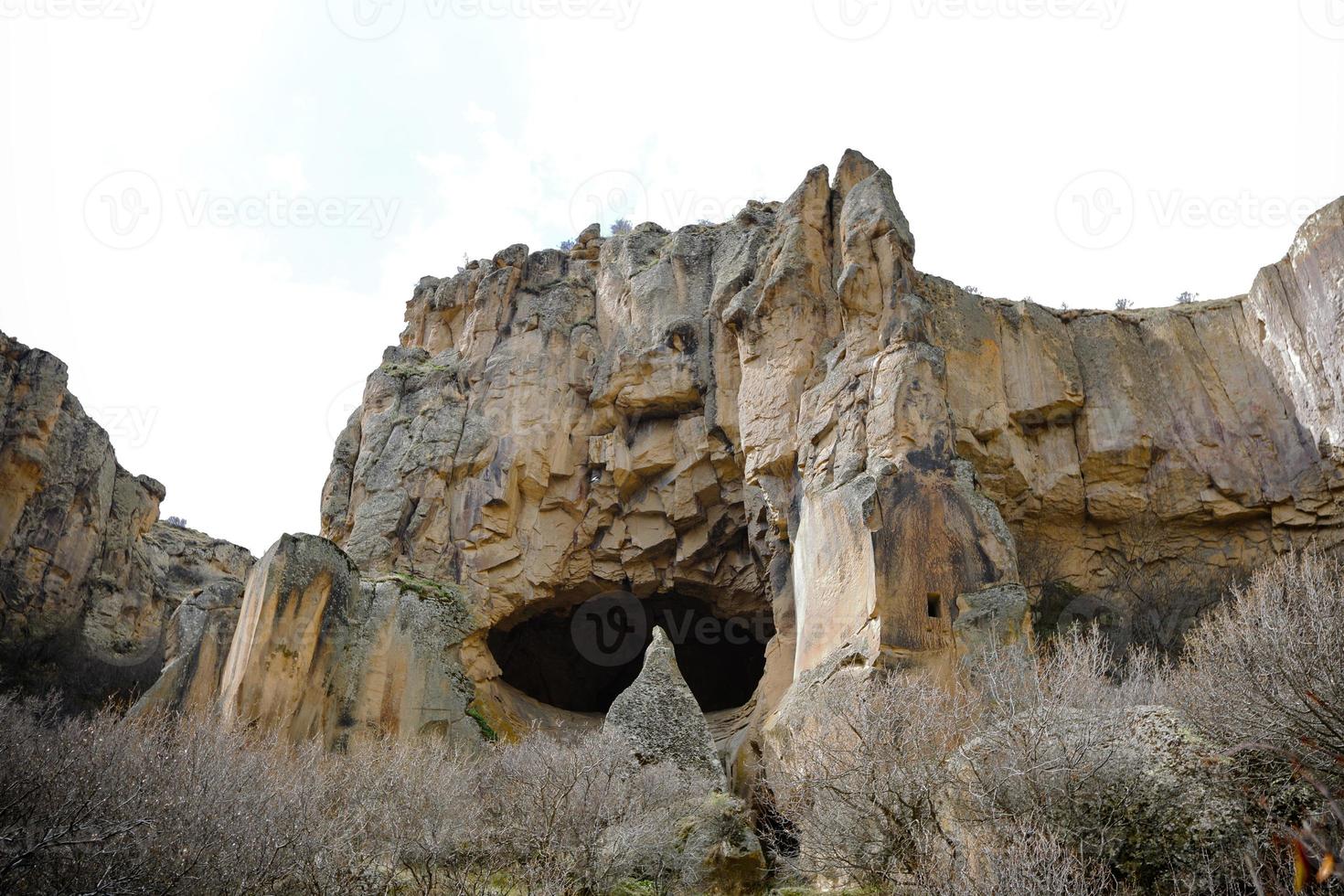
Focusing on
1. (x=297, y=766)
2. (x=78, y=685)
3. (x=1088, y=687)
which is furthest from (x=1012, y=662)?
(x=78, y=685)

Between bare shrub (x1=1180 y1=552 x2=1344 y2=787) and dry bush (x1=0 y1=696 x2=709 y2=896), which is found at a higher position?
bare shrub (x1=1180 y1=552 x2=1344 y2=787)

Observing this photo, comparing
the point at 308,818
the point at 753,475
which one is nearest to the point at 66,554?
the point at 753,475

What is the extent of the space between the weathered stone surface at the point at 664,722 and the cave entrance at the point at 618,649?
10.8 meters

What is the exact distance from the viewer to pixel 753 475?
24000 mm

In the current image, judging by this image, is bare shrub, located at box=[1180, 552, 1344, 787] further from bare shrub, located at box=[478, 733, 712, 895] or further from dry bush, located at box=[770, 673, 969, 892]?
bare shrub, located at box=[478, 733, 712, 895]

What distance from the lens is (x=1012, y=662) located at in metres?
15.9

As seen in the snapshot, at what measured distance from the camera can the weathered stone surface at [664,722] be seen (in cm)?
1672

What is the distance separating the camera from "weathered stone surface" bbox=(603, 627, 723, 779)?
16719 mm

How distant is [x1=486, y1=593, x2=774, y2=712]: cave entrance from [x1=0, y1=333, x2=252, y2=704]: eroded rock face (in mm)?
8856

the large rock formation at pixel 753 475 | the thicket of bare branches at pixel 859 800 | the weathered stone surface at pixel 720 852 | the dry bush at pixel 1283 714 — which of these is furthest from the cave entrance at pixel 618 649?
the dry bush at pixel 1283 714

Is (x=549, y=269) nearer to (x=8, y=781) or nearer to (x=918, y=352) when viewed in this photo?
(x=918, y=352)

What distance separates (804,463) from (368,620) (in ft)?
34.0

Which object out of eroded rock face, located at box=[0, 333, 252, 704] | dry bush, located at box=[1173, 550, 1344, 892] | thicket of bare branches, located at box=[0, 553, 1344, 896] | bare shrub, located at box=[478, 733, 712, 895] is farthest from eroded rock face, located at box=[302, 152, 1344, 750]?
eroded rock face, located at box=[0, 333, 252, 704]

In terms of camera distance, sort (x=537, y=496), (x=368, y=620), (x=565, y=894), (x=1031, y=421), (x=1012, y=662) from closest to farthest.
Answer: (x=565, y=894) → (x=1012, y=662) → (x=368, y=620) → (x=1031, y=421) → (x=537, y=496)
